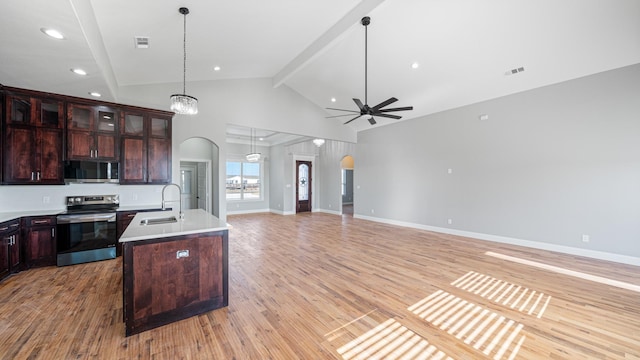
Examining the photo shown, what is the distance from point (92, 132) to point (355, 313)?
16.4ft

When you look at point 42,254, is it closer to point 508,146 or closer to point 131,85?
point 131,85

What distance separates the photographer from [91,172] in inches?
165

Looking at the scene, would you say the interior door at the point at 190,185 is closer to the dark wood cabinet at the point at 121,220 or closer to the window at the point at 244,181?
the window at the point at 244,181

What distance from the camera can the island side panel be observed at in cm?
214

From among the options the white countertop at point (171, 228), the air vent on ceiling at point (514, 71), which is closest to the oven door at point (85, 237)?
the white countertop at point (171, 228)

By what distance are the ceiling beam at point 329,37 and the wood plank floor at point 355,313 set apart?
3.74m

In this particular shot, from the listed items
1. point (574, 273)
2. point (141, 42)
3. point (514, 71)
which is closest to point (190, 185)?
Result: point (141, 42)

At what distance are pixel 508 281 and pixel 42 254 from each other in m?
6.75

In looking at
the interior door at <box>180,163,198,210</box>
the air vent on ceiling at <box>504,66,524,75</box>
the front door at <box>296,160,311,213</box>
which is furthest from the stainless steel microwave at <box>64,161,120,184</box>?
the air vent on ceiling at <box>504,66,524,75</box>

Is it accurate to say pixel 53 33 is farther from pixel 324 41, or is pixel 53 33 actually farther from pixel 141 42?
pixel 324 41

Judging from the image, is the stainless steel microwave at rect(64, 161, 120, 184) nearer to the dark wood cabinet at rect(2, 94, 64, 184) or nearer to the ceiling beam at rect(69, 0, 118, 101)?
the dark wood cabinet at rect(2, 94, 64, 184)

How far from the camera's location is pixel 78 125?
159 inches

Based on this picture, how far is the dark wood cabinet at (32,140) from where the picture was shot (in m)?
3.62

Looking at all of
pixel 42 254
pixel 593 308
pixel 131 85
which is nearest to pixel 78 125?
pixel 131 85
